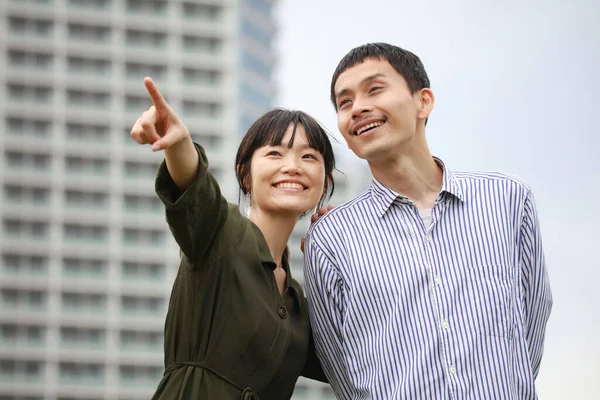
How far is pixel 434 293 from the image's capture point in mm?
3238

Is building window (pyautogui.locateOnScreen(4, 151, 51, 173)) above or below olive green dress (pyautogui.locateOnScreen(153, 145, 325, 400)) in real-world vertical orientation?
above

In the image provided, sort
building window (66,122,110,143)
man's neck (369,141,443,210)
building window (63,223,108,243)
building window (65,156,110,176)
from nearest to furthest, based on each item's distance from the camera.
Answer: man's neck (369,141,443,210)
building window (63,223,108,243)
building window (65,156,110,176)
building window (66,122,110,143)

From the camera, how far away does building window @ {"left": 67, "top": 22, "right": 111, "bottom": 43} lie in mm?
64188

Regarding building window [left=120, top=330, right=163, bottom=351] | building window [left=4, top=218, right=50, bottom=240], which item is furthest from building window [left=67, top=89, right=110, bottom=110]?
building window [left=120, top=330, right=163, bottom=351]

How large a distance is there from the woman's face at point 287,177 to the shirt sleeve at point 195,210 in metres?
0.38

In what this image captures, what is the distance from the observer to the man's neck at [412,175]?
356 centimetres

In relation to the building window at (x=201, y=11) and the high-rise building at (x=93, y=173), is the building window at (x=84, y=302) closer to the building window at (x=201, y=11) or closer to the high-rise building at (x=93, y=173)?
the high-rise building at (x=93, y=173)

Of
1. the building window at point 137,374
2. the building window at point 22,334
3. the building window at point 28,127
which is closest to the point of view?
the building window at point 137,374

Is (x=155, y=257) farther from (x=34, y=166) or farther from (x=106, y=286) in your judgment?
(x=34, y=166)

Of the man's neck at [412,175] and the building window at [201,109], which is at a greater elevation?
the building window at [201,109]

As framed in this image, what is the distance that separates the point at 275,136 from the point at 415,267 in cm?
81

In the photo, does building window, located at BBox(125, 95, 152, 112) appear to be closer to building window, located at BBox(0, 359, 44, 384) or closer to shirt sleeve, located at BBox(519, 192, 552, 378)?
building window, located at BBox(0, 359, 44, 384)

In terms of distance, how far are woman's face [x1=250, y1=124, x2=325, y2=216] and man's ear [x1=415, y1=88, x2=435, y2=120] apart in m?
0.47

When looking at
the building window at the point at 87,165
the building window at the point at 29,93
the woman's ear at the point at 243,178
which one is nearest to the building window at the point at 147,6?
the building window at the point at 29,93
